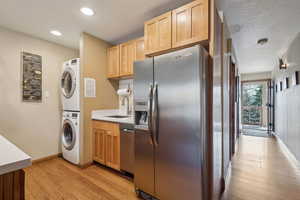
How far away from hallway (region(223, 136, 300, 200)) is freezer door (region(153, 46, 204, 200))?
0.88 m

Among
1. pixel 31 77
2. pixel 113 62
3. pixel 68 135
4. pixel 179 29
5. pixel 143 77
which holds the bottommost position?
pixel 68 135

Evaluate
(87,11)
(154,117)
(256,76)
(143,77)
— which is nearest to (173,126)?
(154,117)

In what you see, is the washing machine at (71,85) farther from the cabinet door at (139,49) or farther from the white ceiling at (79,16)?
the cabinet door at (139,49)

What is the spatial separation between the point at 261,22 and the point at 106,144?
3287 mm

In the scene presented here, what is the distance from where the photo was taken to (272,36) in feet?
9.32

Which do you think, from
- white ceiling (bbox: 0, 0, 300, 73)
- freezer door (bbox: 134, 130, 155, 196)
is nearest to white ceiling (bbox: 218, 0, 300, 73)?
white ceiling (bbox: 0, 0, 300, 73)

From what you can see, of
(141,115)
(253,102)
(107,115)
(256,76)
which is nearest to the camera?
(141,115)

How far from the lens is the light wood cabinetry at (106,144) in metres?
2.25

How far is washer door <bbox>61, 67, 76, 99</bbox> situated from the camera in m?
2.59

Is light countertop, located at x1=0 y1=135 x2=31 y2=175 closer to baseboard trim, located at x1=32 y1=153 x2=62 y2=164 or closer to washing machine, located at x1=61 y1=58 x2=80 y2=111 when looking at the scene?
washing machine, located at x1=61 y1=58 x2=80 y2=111

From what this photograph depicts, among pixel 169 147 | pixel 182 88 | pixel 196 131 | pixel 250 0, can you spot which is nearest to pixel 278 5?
pixel 250 0

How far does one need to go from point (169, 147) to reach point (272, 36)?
322 centimetres

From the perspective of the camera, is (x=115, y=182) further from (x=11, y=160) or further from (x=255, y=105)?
(x=255, y=105)

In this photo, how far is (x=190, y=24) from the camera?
1.61 meters
